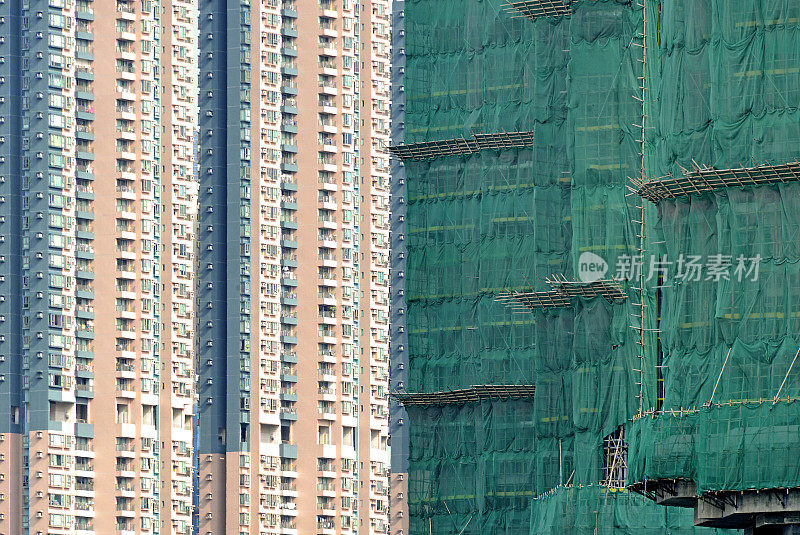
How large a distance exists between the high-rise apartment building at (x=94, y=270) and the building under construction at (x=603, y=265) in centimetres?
5097

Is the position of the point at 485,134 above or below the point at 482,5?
below

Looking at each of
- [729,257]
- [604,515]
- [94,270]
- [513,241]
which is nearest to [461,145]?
[513,241]

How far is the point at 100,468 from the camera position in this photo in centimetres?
14450

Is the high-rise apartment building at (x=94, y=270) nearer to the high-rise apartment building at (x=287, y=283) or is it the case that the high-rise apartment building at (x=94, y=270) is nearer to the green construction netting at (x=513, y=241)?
the high-rise apartment building at (x=287, y=283)

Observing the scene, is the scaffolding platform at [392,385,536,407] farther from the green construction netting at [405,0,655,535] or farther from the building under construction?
the green construction netting at [405,0,655,535]

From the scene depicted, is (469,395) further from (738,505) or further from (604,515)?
(738,505)

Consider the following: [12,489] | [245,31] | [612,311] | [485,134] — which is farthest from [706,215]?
[245,31]

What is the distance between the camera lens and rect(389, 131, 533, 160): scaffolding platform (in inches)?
3720

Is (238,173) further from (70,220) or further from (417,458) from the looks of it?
(417,458)

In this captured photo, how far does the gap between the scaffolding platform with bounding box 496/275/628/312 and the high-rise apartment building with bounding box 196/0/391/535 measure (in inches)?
2598

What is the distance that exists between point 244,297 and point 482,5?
59.4 m

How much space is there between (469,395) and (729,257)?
33405mm

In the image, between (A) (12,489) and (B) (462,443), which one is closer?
(B) (462,443)

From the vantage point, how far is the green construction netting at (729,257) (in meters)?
60.4
